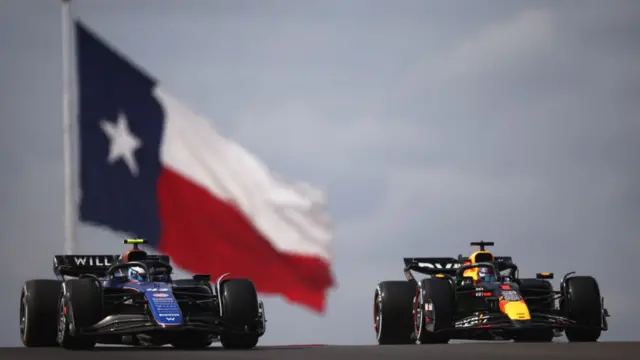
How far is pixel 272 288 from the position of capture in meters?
44.2

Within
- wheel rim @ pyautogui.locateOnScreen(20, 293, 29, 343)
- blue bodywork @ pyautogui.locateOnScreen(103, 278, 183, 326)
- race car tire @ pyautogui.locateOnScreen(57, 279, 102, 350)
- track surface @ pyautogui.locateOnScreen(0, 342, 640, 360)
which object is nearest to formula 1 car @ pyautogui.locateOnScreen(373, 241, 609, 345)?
track surface @ pyautogui.locateOnScreen(0, 342, 640, 360)

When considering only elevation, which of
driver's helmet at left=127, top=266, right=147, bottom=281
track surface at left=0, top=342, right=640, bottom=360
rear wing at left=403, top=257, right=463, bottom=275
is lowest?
track surface at left=0, top=342, right=640, bottom=360

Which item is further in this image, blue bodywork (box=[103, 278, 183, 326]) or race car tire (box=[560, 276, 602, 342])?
race car tire (box=[560, 276, 602, 342])

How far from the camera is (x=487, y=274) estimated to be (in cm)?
3981

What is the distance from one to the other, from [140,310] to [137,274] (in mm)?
1230

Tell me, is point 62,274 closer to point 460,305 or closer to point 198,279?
point 198,279

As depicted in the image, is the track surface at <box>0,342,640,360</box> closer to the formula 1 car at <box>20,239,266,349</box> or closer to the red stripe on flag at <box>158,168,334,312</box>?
the formula 1 car at <box>20,239,266,349</box>

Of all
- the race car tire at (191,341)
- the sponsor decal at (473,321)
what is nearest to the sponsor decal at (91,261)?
the race car tire at (191,341)

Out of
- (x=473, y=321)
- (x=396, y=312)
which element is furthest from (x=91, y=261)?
(x=473, y=321)

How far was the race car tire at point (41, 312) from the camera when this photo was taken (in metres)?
36.7

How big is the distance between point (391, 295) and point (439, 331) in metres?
3.28

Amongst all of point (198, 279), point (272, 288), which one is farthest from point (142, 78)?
point (198, 279)

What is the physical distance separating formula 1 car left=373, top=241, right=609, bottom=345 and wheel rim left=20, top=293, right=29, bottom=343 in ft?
29.3

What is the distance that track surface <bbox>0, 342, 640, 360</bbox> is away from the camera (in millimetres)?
28641
